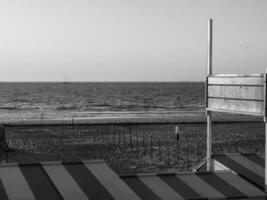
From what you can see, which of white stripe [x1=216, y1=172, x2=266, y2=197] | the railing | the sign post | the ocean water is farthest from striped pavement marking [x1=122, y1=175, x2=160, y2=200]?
the ocean water

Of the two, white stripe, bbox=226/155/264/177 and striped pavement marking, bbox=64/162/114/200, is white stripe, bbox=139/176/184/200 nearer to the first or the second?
striped pavement marking, bbox=64/162/114/200

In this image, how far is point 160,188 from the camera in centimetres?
1088

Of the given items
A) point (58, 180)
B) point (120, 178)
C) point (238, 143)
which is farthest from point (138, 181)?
point (238, 143)

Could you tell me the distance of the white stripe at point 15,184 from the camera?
960cm

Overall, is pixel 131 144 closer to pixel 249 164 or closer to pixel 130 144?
pixel 130 144

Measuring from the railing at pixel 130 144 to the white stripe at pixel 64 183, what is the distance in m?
9.86

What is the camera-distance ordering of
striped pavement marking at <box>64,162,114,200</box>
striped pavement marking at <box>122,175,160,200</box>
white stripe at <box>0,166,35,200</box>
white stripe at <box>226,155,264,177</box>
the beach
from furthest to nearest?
the beach < white stripe at <box>226,155,264,177</box> < striped pavement marking at <box>122,175,160,200</box> < striped pavement marking at <box>64,162,114,200</box> < white stripe at <box>0,166,35,200</box>

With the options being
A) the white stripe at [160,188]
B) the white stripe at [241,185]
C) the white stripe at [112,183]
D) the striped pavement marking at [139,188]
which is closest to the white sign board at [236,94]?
the white stripe at [241,185]

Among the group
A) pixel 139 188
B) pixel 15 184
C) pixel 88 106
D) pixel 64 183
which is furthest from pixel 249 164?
pixel 88 106

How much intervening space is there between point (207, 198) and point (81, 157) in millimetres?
15863

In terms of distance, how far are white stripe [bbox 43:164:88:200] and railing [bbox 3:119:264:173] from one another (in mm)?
9864

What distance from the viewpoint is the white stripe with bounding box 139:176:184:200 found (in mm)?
10336

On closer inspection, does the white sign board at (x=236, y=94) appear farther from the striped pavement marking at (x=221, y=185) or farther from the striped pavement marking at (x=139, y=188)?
the striped pavement marking at (x=139, y=188)

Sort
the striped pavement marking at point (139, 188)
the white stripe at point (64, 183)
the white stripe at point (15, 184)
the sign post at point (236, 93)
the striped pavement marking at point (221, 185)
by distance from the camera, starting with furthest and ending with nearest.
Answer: the sign post at point (236, 93)
the striped pavement marking at point (221, 185)
the striped pavement marking at point (139, 188)
the white stripe at point (64, 183)
the white stripe at point (15, 184)
